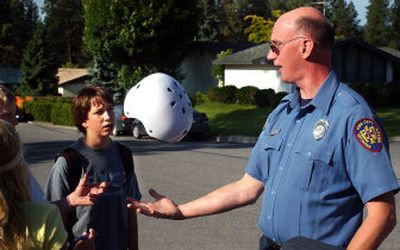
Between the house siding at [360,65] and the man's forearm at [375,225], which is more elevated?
the man's forearm at [375,225]

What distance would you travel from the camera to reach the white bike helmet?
400 centimetres

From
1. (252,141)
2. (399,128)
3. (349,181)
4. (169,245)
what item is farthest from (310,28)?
(399,128)

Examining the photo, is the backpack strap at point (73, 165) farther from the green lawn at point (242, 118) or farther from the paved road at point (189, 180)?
the green lawn at point (242, 118)

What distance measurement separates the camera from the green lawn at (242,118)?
988 inches

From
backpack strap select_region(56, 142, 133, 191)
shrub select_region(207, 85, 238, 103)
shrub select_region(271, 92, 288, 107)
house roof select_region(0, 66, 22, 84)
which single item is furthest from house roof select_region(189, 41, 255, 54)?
backpack strap select_region(56, 142, 133, 191)

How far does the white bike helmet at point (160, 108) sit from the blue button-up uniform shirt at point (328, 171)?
1142 millimetres

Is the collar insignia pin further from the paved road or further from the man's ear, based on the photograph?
the paved road

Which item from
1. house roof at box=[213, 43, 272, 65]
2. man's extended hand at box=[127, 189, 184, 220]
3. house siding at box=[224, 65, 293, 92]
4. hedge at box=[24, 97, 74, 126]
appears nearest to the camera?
man's extended hand at box=[127, 189, 184, 220]

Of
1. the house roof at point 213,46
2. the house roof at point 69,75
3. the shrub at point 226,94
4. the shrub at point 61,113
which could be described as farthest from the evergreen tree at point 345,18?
the shrub at point 61,113

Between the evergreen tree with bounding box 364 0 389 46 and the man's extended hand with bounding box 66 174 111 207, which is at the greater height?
the evergreen tree with bounding box 364 0 389 46

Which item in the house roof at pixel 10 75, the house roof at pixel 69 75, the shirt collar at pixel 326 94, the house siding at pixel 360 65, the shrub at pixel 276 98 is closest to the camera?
the shirt collar at pixel 326 94

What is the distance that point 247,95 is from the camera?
3672cm

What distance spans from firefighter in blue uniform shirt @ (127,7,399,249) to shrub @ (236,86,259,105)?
3314cm

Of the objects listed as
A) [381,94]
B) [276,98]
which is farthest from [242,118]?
[381,94]
